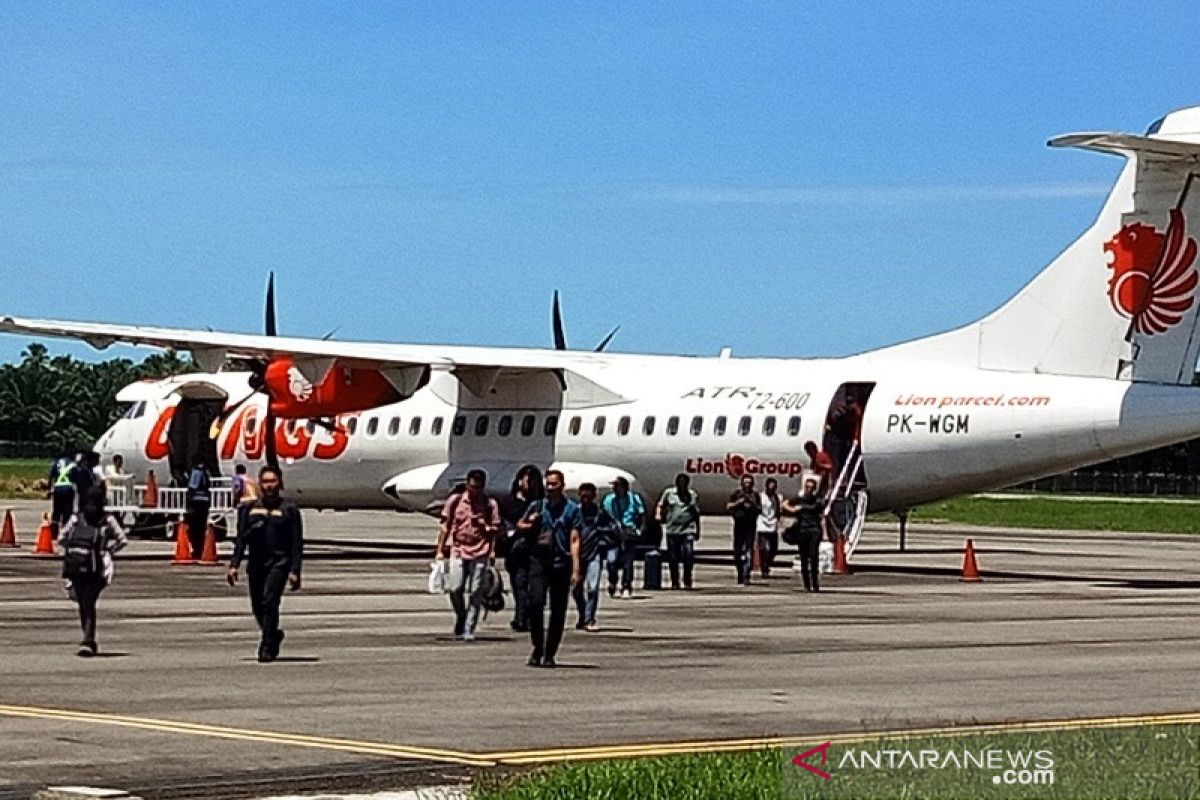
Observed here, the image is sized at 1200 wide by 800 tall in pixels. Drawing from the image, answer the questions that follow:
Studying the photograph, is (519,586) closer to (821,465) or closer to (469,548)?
(469,548)

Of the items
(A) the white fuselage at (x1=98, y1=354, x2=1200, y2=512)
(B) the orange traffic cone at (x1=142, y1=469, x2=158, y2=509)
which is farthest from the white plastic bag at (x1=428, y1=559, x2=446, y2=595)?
(B) the orange traffic cone at (x1=142, y1=469, x2=158, y2=509)

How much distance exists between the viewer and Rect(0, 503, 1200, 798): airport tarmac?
13.0 metres

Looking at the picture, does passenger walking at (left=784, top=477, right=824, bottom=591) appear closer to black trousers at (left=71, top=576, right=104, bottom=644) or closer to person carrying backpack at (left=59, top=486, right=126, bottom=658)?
person carrying backpack at (left=59, top=486, right=126, bottom=658)

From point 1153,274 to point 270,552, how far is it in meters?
14.7

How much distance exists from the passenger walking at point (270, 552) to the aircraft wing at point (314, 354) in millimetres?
16952

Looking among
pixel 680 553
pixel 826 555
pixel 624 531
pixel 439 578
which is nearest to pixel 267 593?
pixel 439 578

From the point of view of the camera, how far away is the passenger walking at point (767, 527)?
104 ft

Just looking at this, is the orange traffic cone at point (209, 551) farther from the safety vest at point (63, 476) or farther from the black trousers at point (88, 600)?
the black trousers at point (88, 600)

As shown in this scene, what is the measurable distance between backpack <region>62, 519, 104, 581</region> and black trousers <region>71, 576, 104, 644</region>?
0.17ft

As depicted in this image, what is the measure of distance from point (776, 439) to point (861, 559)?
4687mm

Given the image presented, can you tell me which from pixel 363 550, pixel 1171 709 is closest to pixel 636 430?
pixel 363 550

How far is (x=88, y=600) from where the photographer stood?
19.0m

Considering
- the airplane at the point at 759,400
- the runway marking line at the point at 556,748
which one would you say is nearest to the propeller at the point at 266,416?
the airplane at the point at 759,400
